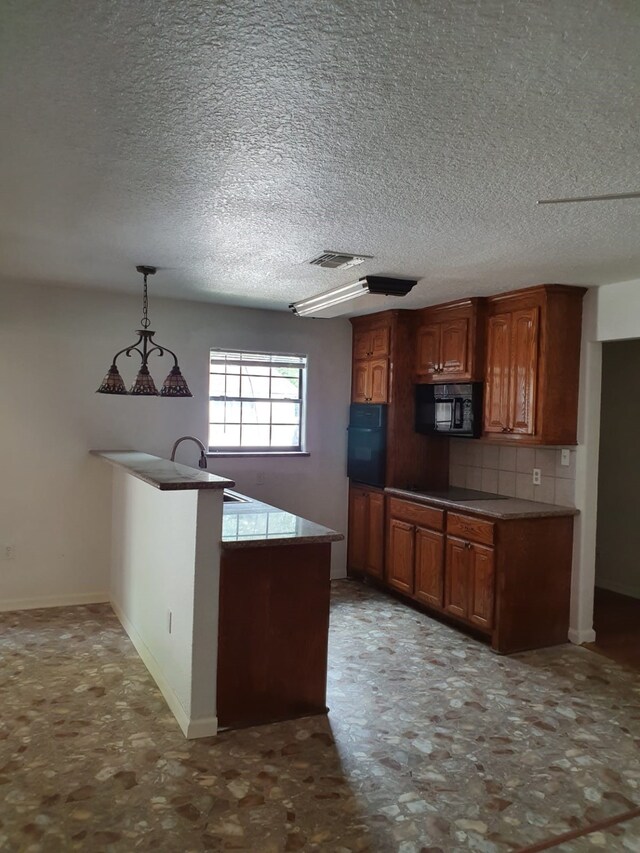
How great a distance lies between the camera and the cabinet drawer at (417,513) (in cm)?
455

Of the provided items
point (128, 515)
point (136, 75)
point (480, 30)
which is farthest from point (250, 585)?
point (480, 30)

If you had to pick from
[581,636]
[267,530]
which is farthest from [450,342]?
[267,530]

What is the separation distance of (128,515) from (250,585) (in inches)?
66.5

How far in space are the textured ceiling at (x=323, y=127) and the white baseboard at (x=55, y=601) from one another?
2651 millimetres

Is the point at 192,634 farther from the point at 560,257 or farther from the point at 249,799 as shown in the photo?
the point at 560,257

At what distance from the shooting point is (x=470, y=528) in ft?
13.8

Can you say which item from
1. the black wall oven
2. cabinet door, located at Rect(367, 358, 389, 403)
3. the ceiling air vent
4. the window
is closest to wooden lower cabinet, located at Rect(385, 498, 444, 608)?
the black wall oven

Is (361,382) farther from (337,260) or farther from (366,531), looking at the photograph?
(337,260)

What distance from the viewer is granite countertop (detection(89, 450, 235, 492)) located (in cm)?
278

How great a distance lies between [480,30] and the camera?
1.41 m

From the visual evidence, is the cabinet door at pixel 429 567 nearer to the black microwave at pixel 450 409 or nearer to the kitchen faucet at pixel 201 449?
the black microwave at pixel 450 409

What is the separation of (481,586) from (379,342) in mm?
2234

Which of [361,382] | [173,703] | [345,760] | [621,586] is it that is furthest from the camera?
[361,382]

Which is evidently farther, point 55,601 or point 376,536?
point 376,536
